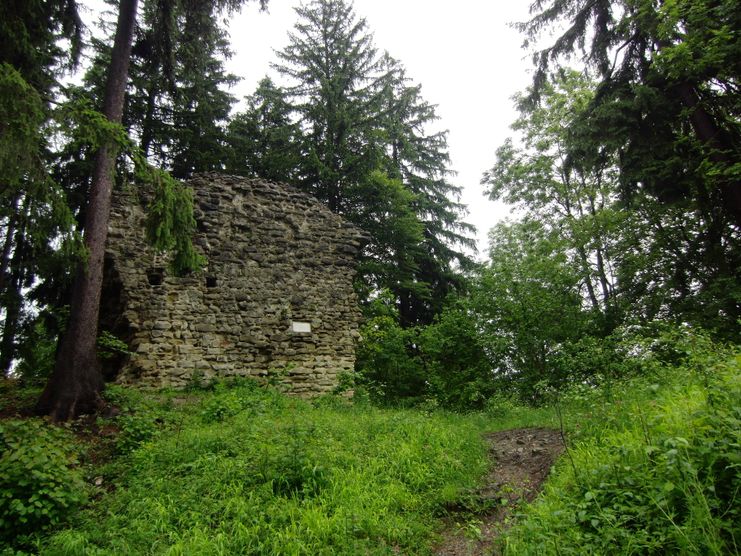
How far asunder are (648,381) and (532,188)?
13332 millimetres

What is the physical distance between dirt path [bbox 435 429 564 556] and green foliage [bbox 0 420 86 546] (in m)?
3.42

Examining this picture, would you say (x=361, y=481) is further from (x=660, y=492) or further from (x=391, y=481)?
(x=660, y=492)

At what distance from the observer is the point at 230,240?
9656 mm

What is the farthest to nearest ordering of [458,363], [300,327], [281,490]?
[458,363] → [300,327] → [281,490]

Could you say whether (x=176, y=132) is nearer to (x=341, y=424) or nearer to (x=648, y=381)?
(x=341, y=424)

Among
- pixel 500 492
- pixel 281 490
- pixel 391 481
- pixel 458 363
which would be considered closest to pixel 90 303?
pixel 281 490

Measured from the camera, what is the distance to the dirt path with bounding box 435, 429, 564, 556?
349 centimetres

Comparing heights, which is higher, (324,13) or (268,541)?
(324,13)

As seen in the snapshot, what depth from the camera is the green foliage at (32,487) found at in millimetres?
3578

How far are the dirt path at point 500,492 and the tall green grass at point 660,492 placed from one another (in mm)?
426

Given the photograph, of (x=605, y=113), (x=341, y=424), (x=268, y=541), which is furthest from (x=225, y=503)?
(x=605, y=113)

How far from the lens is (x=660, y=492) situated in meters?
2.51

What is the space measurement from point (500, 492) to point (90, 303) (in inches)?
248

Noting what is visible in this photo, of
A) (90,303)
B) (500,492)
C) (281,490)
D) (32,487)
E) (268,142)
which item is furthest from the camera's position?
(268,142)
